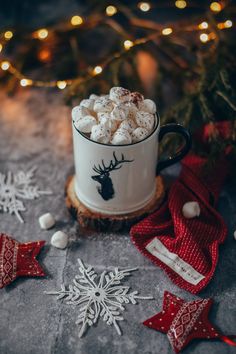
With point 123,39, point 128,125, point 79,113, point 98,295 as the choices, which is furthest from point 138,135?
point 123,39

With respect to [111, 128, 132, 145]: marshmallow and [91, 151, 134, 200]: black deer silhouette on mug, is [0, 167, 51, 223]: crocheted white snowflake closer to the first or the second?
[91, 151, 134, 200]: black deer silhouette on mug

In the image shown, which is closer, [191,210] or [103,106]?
[103,106]

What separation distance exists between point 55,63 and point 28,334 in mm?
1009

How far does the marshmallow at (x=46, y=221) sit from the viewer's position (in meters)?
1.18

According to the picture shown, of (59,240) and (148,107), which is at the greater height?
(148,107)

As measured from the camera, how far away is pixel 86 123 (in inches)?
40.8

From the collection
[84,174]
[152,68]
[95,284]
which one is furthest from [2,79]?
[95,284]

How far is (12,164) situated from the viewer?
138 cm

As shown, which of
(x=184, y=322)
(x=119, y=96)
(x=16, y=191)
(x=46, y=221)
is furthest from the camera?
(x=16, y=191)

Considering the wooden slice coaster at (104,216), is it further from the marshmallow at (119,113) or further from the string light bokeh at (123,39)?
the string light bokeh at (123,39)

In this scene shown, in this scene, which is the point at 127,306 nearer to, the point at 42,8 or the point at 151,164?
the point at 151,164

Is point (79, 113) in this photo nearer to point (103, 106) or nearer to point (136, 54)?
point (103, 106)

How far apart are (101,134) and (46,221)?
12.0 inches

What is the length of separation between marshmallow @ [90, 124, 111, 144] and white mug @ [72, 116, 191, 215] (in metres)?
0.01
